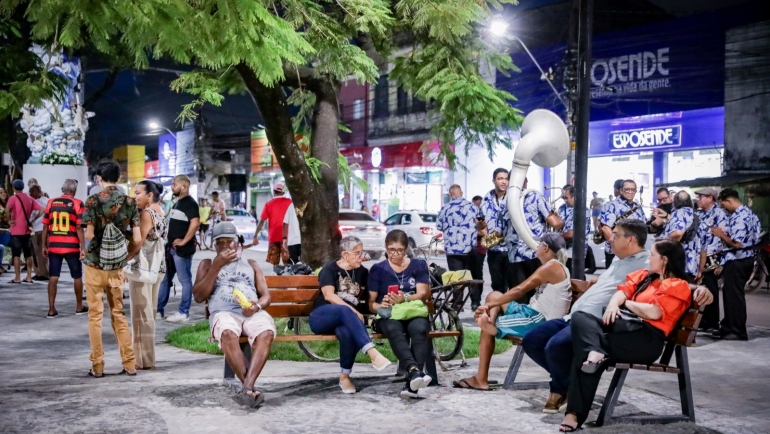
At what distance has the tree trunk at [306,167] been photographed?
31.1 ft

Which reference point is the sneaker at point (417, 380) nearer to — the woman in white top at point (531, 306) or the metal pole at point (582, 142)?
the woman in white top at point (531, 306)

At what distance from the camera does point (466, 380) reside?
6977mm

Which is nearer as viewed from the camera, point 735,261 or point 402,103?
point 735,261

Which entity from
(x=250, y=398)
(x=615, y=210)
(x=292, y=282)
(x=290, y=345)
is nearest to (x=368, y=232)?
(x=615, y=210)

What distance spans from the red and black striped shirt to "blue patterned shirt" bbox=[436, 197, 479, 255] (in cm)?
510

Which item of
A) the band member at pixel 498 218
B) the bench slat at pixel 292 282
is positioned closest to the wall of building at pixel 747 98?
the band member at pixel 498 218

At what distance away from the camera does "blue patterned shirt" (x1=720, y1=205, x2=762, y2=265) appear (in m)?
9.96

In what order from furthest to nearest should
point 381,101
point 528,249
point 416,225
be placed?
point 381,101 < point 416,225 < point 528,249

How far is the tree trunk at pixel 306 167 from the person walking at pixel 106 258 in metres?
2.19

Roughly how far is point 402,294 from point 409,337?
366 millimetres

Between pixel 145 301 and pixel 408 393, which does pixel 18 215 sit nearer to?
pixel 145 301

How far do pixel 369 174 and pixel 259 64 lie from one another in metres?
34.4

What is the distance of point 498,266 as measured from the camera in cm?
1066

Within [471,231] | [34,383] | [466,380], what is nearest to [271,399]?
[466,380]
